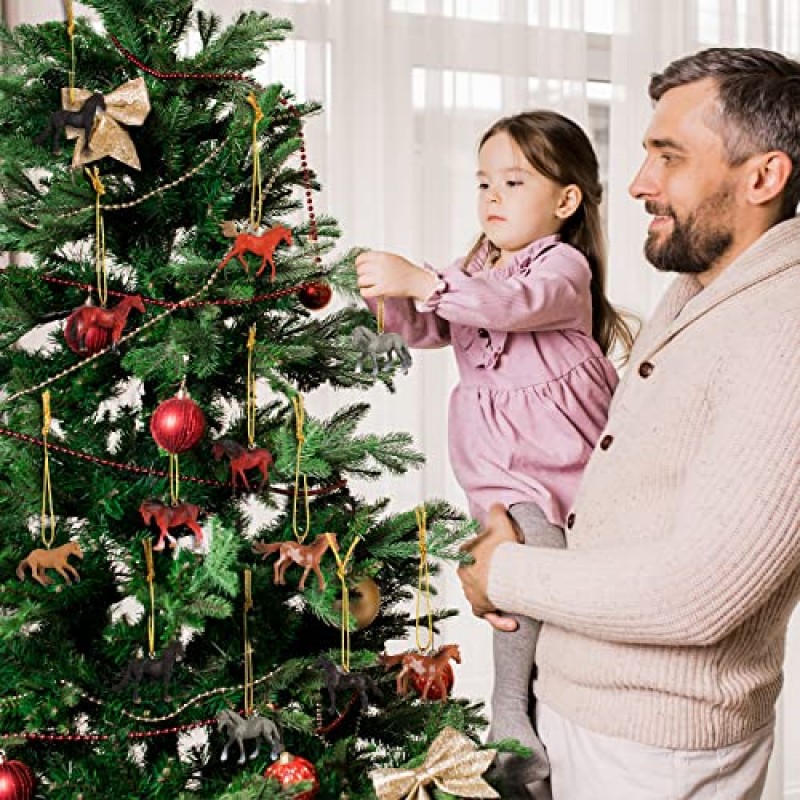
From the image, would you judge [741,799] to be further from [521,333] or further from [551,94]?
[551,94]

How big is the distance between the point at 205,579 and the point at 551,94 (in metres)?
2.14

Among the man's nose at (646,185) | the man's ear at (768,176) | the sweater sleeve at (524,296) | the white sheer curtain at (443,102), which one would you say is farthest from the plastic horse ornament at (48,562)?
the white sheer curtain at (443,102)

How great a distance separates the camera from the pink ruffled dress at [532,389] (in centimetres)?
176

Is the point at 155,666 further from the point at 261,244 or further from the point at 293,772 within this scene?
the point at 261,244

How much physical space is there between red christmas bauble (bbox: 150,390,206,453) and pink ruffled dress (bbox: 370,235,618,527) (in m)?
0.45

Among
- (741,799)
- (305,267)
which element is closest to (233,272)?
(305,267)

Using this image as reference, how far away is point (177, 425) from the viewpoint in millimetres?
1378

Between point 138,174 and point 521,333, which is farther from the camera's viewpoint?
point 521,333

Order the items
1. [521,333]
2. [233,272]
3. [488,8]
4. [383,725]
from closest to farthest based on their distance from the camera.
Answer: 1. [233,272]
2. [383,725]
3. [521,333]
4. [488,8]

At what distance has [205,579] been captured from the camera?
1.38 m

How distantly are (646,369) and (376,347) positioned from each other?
14.6 inches

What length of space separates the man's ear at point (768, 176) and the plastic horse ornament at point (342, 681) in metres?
0.79

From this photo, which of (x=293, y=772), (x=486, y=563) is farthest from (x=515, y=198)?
(x=293, y=772)

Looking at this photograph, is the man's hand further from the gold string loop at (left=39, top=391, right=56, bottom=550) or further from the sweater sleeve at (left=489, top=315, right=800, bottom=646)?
the gold string loop at (left=39, top=391, right=56, bottom=550)
